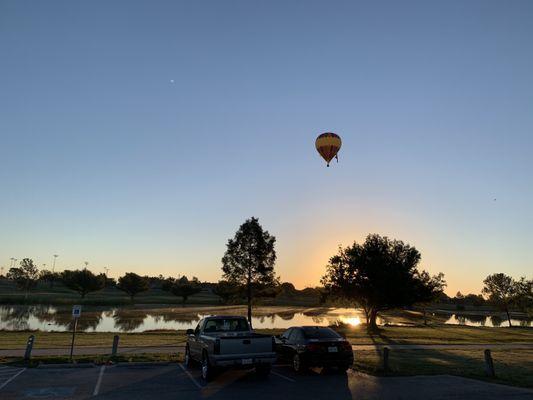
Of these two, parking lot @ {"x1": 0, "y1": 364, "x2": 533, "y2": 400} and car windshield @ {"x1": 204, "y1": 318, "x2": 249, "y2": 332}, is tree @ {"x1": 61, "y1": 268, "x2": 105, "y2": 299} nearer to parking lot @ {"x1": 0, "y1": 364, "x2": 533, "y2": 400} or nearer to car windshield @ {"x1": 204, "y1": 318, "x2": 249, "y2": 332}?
parking lot @ {"x1": 0, "y1": 364, "x2": 533, "y2": 400}

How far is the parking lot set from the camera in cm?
1199

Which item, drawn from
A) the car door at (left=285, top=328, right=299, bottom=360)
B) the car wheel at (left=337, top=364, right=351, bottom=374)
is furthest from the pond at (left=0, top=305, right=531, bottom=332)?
the car wheel at (left=337, top=364, right=351, bottom=374)

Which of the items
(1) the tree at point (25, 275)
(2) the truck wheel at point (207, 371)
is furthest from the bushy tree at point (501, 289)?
(1) the tree at point (25, 275)

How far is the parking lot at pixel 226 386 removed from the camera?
39.3 ft

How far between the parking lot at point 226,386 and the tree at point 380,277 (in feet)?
81.2

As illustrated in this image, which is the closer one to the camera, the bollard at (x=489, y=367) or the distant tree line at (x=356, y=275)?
the bollard at (x=489, y=367)

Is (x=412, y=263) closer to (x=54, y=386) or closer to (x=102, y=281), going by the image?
(x=54, y=386)

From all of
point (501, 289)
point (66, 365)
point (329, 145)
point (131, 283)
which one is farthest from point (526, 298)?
point (131, 283)

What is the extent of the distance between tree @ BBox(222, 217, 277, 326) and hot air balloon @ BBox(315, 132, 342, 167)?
14394mm

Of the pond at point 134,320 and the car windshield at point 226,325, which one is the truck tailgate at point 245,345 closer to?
the car windshield at point 226,325

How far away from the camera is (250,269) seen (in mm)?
43125

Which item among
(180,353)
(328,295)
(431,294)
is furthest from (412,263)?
(180,353)

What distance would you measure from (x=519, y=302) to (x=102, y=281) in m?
84.0

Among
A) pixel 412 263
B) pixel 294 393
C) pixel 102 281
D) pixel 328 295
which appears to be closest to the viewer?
pixel 294 393
